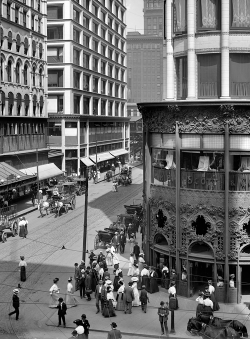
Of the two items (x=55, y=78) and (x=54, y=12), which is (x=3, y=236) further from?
(x=54, y=12)

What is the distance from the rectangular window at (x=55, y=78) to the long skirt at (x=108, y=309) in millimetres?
58349

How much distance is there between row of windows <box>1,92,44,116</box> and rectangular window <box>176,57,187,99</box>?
1136 inches

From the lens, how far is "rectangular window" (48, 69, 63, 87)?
7850 centimetres

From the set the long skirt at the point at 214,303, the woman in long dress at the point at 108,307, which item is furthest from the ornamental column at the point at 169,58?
the woman in long dress at the point at 108,307

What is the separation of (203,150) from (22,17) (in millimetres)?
38190

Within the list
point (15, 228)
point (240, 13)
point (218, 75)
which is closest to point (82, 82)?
point (15, 228)

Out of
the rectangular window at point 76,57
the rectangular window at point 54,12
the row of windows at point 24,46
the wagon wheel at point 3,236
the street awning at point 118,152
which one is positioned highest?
the rectangular window at point 54,12

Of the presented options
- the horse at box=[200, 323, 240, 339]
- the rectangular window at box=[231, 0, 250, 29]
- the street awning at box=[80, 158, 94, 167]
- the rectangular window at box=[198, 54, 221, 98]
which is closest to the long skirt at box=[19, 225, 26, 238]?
the rectangular window at box=[198, 54, 221, 98]

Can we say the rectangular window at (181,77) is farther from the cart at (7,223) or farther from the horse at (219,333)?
the cart at (7,223)

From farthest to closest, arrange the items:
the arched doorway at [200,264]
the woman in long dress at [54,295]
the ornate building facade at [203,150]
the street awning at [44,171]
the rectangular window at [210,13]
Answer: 1. the street awning at [44,171]
2. the rectangular window at [210,13]
3. the arched doorway at [200,264]
4. the ornate building facade at [203,150]
5. the woman in long dress at [54,295]

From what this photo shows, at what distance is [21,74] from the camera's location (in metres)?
Answer: 57.9

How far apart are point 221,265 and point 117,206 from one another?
27.3 meters

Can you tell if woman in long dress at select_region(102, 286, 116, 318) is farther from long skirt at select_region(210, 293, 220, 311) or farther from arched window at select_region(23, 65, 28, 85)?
arched window at select_region(23, 65, 28, 85)

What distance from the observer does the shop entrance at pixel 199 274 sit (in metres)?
26.5
